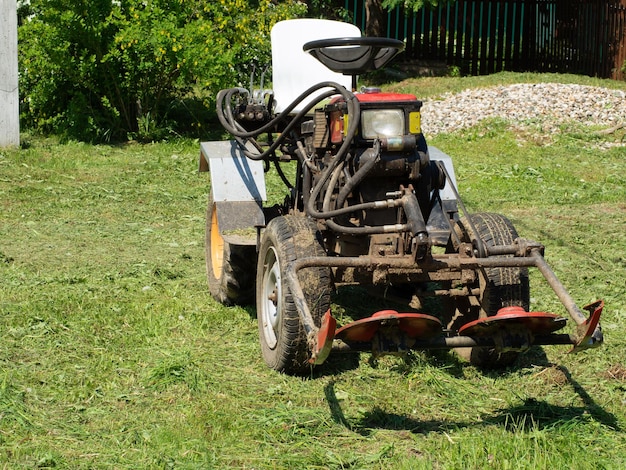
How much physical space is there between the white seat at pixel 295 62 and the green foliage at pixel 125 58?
5968 millimetres

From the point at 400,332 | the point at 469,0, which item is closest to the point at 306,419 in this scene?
the point at 400,332

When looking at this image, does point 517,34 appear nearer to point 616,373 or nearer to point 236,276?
point 236,276

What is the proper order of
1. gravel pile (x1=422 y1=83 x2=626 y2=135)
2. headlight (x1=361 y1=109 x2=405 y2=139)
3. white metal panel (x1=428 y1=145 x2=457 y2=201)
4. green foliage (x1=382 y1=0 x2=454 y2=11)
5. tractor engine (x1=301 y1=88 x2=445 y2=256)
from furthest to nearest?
1. green foliage (x1=382 y1=0 x2=454 y2=11)
2. gravel pile (x1=422 y1=83 x2=626 y2=135)
3. white metal panel (x1=428 y1=145 x2=457 y2=201)
4. headlight (x1=361 y1=109 x2=405 y2=139)
5. tractor engine (x1=301 y1=88 x2=445 y2=256)

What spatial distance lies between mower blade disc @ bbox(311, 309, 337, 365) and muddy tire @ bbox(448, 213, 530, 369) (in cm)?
120

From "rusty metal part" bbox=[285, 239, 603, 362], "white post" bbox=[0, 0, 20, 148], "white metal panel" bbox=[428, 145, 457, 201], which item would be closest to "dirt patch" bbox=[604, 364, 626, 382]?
"rusty metal part" bbox=[285, 239, 603, 362]

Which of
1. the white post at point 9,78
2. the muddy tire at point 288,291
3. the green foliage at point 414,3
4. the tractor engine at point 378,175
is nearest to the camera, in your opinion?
the muddy tire at point 288,291

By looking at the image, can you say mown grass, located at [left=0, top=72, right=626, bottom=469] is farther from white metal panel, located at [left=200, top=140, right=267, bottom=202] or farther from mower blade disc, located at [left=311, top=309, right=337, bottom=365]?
white metal panel, located at [left=200, top=140, right=267, bottom=202]

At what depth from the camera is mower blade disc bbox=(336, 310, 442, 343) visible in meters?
4.03

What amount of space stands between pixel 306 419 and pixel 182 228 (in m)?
4.66

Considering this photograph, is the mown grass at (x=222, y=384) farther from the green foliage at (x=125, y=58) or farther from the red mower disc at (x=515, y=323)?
the green foliage at (x=125, y=58)

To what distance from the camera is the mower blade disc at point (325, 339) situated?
3.83 metres

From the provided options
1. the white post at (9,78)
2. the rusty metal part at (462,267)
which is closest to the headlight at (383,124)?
the rusty metal part at (462,267)

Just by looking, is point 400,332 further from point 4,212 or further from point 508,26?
point 508,26

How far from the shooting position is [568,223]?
8.66 m
